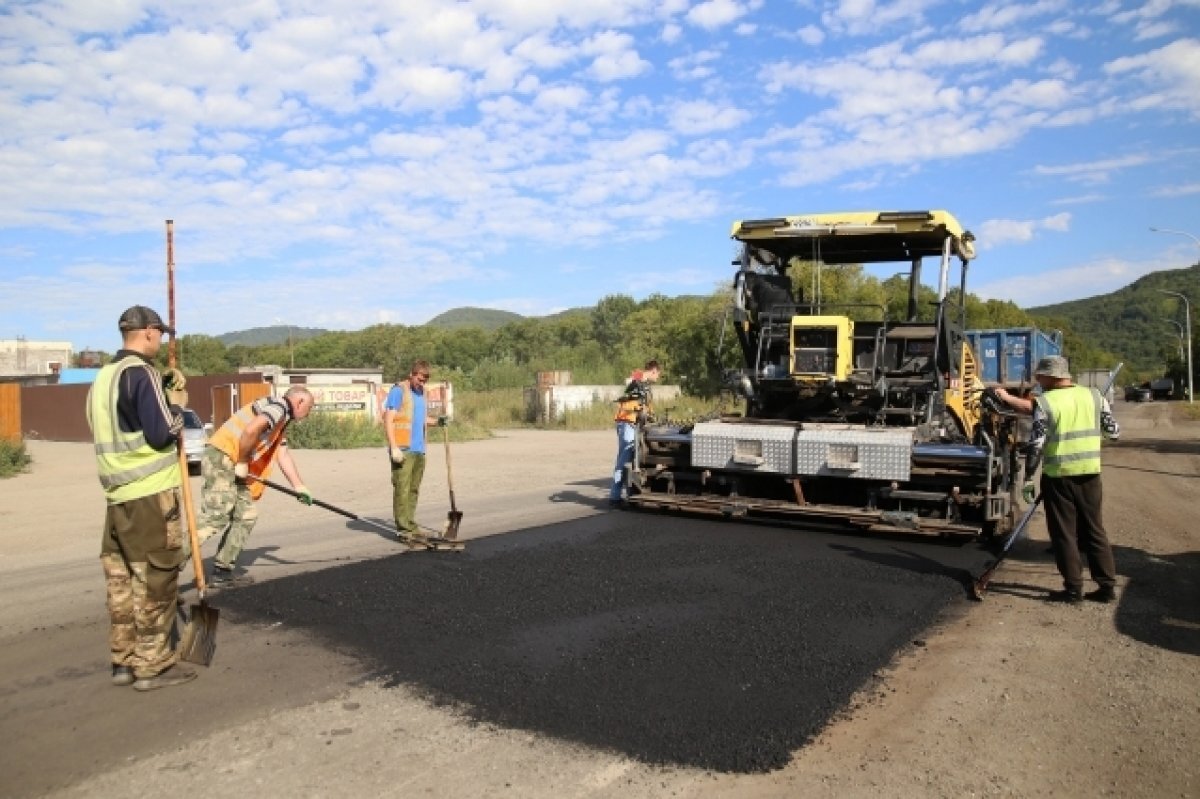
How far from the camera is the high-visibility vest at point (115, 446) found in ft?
14.3

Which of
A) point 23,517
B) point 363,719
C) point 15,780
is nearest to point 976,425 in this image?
point 363,719

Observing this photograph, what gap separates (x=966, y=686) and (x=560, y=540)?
4.24 metres

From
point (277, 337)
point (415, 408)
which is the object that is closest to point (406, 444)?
point (415, 408)

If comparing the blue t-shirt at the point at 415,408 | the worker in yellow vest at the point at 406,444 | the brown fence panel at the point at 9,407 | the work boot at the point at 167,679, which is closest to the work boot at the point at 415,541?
the worker in yellow vest at the point at 406,444

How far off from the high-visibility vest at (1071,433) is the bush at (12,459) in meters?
16.7

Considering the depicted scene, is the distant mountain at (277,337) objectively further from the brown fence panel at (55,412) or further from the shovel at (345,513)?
the shovel at (345,513)

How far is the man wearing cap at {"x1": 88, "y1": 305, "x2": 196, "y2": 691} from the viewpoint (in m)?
4.34

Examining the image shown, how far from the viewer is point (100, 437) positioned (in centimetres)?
436

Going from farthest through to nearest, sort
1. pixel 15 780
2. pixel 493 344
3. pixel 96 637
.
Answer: pixel 493 344 < pixel 96 637 < pixel 15 780

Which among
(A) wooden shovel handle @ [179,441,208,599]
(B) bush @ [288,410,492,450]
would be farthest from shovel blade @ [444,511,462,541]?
(B) bush @ [288,410,492,450]

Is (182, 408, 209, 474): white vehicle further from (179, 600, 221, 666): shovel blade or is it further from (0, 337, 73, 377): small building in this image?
(0, 337, 73, 377): small building

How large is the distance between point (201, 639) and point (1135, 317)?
12834 centimetres

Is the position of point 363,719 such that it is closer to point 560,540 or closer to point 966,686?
point 966,686

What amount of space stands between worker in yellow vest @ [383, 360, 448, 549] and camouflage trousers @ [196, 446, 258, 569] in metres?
1.49
